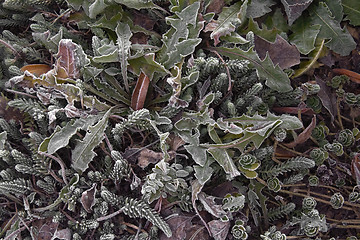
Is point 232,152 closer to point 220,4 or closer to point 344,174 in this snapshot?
point 344,174

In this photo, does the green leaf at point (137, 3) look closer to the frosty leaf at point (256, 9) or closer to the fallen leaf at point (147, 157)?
the frosty leaf at point (256, 9)

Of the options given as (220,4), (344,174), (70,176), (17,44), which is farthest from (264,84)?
(17,44)

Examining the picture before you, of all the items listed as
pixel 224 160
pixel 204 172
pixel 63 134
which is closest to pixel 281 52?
pixel 224 160

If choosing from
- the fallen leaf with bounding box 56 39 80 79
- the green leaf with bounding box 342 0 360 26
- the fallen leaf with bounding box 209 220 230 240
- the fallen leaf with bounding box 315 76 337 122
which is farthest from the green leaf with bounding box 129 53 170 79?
the green leaf with bounding box 342 0 360 26

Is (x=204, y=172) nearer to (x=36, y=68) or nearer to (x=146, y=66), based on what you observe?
(x=146, y=66)

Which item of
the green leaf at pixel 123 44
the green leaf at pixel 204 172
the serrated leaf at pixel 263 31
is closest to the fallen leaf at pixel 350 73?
the serrated leaf at pixel 263 31

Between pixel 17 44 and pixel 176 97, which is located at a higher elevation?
pixel 17 44
